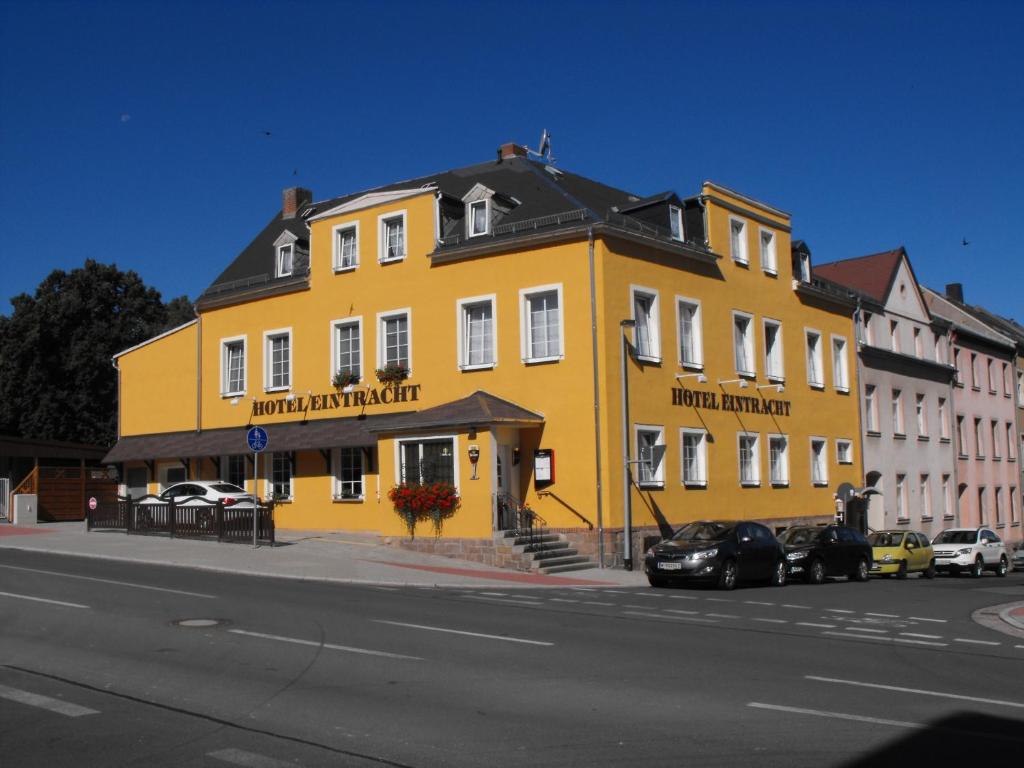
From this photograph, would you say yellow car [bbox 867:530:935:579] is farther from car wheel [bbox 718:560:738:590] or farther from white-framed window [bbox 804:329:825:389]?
white-framed window [bbox 804:329:825:389]

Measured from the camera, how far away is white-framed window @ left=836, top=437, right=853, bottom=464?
124 ft

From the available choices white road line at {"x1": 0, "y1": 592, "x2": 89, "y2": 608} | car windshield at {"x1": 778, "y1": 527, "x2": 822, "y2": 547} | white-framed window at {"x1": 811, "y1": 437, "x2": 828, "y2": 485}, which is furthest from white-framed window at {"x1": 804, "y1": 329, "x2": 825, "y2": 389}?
white road line at {"x1": 0, "y1": 592, "x2": 89, "y2": 608}

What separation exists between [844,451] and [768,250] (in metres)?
8.47

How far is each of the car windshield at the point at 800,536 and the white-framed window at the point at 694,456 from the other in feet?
13.9

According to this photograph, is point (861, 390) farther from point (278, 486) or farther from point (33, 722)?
point (33, 722)

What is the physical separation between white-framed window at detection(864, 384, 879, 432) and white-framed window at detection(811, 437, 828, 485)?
3876 mm

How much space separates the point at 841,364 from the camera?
38.8 metres

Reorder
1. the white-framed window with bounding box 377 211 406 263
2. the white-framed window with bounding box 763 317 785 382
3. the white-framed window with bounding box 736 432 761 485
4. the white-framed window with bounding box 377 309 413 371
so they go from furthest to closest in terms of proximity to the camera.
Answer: the white-framed window with bounding box 763 317 785 382
the white-framed window with bounding box 736 432 761 485
the white-framed window with bounding box 377 211 406 263
the white-framed window with bounding box 377 309 413 371

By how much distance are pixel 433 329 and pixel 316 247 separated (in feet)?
18.1

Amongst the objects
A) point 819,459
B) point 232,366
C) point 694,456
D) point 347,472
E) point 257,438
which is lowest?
point 347,472

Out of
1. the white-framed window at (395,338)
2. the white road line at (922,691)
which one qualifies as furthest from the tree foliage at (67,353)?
the white road line at (922,691)

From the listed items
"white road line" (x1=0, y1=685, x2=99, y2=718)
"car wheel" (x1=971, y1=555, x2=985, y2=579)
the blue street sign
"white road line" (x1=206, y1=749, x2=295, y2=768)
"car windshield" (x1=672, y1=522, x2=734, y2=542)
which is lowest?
"car wheel" (x1=971, y1=555, x2=985, y2=579)

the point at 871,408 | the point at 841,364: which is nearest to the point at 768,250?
the point at 841,364

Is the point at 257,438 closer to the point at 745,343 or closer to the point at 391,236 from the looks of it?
the point at 391,236
